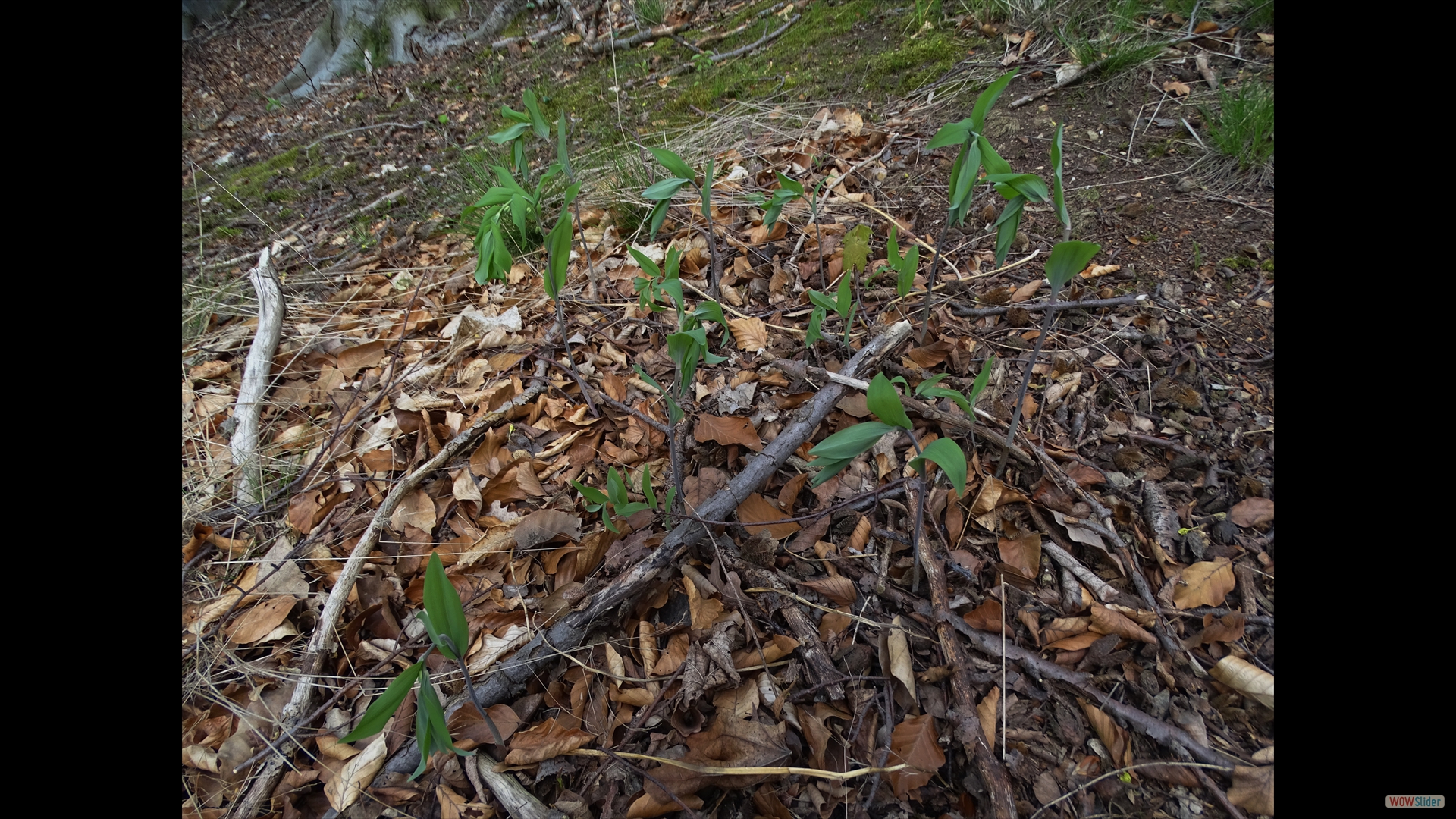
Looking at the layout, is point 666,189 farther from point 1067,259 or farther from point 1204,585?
point 1204,585

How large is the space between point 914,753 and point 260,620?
4.58 ft

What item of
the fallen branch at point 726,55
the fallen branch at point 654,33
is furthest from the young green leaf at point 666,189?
the fallen branch at point 654,33

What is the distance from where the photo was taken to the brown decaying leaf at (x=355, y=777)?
3.51 ft

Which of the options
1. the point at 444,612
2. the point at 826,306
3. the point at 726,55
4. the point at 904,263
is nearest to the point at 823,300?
the point at 826,306

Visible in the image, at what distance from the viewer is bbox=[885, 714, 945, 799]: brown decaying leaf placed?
3.23 feet

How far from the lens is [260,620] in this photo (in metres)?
1.38

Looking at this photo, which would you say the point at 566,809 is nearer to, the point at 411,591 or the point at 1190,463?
the point at 411,591

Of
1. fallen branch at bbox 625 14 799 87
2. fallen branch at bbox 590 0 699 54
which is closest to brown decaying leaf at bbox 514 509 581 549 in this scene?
fallen branch at bbox 625 14 799 87

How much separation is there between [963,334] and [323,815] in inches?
68.7

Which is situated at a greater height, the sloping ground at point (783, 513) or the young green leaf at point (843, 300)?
the young green leaf at point (843, 300)

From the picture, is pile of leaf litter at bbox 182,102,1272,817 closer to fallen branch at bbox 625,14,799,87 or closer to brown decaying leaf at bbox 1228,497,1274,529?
brown decaying leaf at bbox 1228,497,1274,529

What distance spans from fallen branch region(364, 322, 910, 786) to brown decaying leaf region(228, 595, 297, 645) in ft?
1.63

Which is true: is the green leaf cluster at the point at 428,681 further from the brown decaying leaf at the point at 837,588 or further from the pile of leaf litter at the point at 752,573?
the brown decaying leaf at the point at 837,588

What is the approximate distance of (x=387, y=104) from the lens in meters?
4.47
